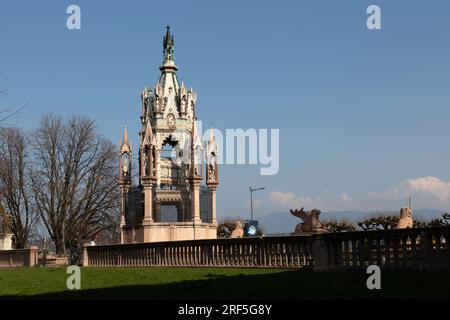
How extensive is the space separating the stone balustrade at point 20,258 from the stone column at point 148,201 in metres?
6.52

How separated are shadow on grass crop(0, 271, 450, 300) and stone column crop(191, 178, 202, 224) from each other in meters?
22.1

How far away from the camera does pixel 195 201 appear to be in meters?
39.2

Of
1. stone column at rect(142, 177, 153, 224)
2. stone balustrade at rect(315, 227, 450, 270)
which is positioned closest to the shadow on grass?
Answer: stone balustrade at rect(315, 227, 450, 270)

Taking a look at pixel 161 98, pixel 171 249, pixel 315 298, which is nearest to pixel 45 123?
pixel 161 98

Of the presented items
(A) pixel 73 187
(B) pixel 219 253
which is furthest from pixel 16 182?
(B) pixel 219 253

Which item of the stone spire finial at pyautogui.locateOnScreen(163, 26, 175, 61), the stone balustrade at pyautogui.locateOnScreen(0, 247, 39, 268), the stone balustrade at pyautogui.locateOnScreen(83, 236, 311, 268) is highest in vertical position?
the stone spire finial at pyautogui.locateOnScreen(163, 26, 175, 61)

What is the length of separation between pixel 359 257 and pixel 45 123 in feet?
147

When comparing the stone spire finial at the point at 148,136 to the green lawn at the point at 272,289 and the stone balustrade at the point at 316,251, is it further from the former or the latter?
the green lawn at the point at 272,289

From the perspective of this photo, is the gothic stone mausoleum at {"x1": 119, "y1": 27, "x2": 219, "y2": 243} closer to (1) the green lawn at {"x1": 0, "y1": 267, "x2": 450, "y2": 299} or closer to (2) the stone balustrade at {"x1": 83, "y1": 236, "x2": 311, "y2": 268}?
(2) the stone balustrade at {"x1": 83, "y1": 236, "x2": 311, "y2": 268}

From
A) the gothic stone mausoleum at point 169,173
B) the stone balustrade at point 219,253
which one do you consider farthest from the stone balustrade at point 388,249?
the gothic stone mausoleum at point 169,173

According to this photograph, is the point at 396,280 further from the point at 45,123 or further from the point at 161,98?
the point at 45,123

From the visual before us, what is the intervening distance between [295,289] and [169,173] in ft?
94.1

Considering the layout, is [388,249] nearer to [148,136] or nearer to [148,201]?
[148,201]

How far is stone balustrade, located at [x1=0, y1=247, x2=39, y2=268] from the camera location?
3862 cm
